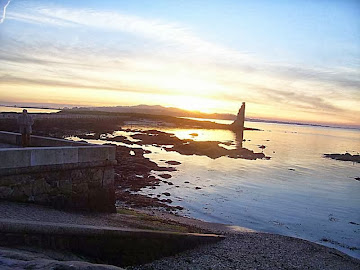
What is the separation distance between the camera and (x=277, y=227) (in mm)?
14586

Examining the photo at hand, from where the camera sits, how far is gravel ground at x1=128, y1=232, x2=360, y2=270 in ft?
27.9

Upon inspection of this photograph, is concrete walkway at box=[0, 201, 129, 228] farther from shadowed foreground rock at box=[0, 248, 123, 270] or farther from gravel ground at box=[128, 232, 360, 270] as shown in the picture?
shadowed foreground rock at box=[0, 248, 123, 270]

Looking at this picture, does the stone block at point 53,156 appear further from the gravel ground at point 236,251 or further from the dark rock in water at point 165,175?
the dark rock in water at point 165,175

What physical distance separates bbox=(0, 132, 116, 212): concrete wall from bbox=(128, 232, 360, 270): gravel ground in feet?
10.4

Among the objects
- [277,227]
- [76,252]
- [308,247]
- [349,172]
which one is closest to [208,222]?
[277,227]

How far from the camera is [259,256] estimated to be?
988 cm

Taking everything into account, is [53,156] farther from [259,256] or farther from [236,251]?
[259,256]

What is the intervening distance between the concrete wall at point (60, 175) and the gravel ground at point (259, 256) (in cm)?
316

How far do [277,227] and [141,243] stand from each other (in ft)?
28.5

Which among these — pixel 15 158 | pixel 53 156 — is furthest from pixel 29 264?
pixel 53 156

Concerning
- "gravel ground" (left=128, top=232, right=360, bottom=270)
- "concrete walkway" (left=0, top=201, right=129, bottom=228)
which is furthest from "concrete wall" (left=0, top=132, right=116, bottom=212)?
"gravel ground" (left=128, top=232, right=360, bottom=270)

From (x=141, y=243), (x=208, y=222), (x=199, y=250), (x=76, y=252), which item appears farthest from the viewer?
(x=208, y=222)

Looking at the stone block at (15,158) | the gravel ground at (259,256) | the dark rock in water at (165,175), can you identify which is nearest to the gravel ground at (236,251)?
the gravel ground at (259,256)

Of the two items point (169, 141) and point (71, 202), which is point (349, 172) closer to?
point (169, 141)
